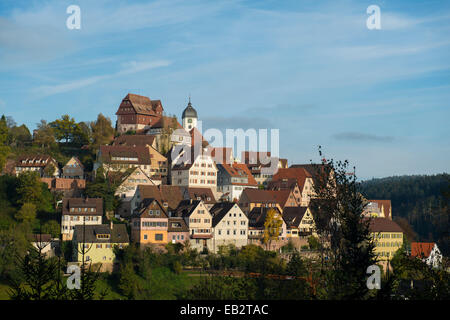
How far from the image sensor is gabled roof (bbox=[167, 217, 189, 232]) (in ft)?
248

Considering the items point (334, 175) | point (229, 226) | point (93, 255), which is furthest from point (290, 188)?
point (334, 175)

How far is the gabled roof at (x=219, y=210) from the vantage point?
7950cm

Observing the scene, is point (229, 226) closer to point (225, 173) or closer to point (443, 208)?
point (225, 173)

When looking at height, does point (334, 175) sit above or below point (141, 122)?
below

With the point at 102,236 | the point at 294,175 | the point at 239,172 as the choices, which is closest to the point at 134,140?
the point at 239,172

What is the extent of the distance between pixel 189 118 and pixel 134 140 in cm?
2053

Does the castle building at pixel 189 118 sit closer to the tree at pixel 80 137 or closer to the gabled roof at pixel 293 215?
the tree at pixel 80 137

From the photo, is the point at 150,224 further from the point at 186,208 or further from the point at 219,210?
the point at 219,210

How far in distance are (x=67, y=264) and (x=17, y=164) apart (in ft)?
98.6

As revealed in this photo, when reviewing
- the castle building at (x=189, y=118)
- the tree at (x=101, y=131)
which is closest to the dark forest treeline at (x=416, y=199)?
the castle building at (x=189, y=118)

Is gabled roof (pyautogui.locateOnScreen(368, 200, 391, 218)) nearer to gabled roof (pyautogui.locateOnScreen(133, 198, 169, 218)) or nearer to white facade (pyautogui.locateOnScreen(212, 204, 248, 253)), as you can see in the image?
white facade (pyautogui.locateOnScreen(212, 204, 248, 253))

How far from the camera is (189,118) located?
Result: 120188mm

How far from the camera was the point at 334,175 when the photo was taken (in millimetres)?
36750
